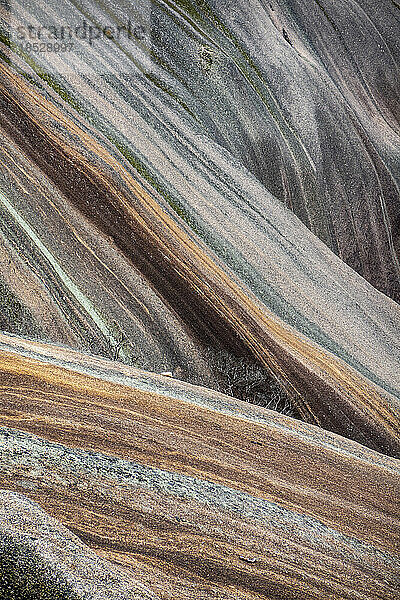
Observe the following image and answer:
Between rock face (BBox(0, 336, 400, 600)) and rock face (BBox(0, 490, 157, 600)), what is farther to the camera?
rock face (BBox(0, 336, 400, 600))

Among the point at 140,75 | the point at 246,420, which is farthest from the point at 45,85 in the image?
the point at 246,420

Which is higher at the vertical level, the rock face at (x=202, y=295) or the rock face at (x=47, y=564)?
the rock face at (x=202, y=295)

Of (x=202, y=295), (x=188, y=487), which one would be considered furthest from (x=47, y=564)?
(x=202, y=295)

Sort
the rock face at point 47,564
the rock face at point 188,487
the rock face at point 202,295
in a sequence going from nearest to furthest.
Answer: the rock face at point 47,564 → the rock face at point 188,487 → the rock face at point 202,295

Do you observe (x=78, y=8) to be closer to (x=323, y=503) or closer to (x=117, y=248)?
(x=117, y=248)

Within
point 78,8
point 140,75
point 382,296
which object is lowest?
point 382,296

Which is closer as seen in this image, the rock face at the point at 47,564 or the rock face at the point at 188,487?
the rock face at the point at 47,564
